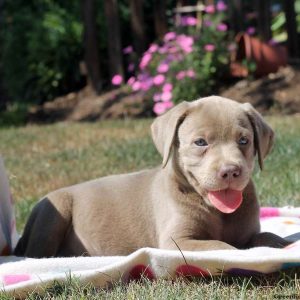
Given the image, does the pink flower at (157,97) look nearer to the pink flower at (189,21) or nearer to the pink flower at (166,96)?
the pink flower at (166,96)

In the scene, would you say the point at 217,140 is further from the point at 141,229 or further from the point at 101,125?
the point at 101,125

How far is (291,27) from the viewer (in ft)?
46.5

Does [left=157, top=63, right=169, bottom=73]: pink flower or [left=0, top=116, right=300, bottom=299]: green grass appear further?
[left=157, top=63, right=169, bottom=73]: pink flower

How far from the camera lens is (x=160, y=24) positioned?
14.4 m

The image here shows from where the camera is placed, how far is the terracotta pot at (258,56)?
490 inches

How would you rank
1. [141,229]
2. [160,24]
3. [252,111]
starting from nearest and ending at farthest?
1. [252,111]
2. [141,229]
3. [160,24]

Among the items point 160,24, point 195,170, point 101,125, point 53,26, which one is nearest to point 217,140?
point 195,170

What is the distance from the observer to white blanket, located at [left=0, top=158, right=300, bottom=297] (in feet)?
10.7

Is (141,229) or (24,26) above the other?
(24,26)

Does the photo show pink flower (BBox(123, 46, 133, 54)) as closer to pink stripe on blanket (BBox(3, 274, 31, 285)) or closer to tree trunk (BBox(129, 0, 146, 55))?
tree trunk (BBox(129, 0, 146, 55))

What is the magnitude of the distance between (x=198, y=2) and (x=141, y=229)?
1219 centimetres

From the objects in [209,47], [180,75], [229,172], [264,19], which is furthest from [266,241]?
[264,19]

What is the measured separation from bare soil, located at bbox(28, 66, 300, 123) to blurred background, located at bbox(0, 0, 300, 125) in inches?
0.7

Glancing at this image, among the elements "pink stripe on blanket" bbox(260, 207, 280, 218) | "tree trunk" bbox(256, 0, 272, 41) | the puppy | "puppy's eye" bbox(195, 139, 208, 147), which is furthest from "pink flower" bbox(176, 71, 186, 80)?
"puppy's eye" bbox(195, 139, 208, 147)
